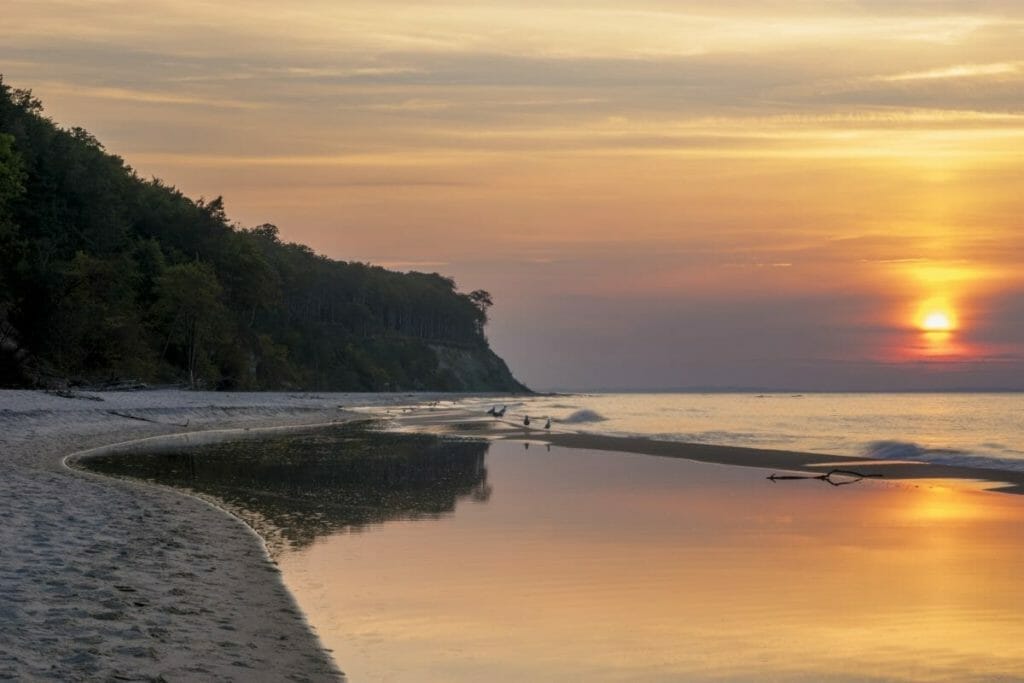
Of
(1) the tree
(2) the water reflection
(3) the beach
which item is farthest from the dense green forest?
(3) the beach

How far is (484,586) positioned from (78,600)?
442 cm

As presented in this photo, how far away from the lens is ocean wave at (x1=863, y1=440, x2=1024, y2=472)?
2972cm

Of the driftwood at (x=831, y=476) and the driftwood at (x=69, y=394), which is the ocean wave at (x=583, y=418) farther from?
Result: the driftwood at (x=831, y=476)

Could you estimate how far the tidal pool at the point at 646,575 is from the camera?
8.98 metres

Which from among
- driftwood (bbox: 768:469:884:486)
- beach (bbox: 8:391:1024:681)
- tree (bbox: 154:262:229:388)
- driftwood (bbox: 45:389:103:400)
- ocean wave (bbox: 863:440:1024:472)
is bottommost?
beach (bbox: 8:391:1024:681)

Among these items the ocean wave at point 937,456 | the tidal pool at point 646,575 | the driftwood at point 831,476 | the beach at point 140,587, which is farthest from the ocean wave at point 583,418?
the tidal pool at point 646,575

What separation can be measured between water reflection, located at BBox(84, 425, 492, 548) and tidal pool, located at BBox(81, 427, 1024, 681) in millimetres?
126

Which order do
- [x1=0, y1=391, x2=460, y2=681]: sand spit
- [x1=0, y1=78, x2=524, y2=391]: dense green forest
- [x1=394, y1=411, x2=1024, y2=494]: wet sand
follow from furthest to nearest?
[x1=0, y1=78, x2=524, y2=391]: dense green forest < [x1=394, y1=411, x2=1024, y2=494]: wet sand < [x1=0, y1=391, x2=460, y2=681]: sand spit

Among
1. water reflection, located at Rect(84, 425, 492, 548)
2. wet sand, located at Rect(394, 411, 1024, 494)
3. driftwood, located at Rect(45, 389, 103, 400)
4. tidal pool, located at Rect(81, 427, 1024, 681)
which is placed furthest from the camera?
driftwood, located at Rect(45, 389, 103, 400)

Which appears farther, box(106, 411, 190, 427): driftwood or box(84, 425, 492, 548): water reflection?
box(106, 411, 190, 427): driftwood

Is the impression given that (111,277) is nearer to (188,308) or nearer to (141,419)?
(188,308)

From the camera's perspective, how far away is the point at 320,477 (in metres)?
24.9

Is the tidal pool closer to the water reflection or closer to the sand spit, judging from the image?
the water reflection

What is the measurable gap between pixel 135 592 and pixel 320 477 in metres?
14.7
